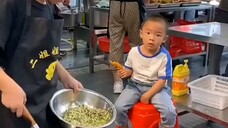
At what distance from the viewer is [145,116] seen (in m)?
1.67

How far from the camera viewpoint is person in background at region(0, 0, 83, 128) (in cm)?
92

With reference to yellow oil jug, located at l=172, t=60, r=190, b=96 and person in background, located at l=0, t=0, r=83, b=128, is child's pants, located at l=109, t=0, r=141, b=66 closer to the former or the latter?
yellow oil jug, located at l=172, t=60, r=190, b=96

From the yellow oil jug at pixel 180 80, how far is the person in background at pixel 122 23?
81 centimetres

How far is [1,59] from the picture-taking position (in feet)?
3.02

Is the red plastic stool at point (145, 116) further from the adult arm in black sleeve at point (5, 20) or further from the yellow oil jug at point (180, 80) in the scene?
the adult arm in black sleeve at point (5, 20)

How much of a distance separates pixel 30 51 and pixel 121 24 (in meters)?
1.89

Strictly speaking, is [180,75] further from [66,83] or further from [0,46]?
[0,46]

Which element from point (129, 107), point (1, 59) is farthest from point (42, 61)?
point (129, 107)

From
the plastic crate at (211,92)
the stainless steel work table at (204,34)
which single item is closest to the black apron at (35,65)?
the stainless steel work table at (204,34)

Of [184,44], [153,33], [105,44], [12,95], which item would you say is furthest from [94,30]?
[12,95]

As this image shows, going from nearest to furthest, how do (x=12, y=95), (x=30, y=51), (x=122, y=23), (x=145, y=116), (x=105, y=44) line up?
(x=12, y=95)
(x=30, y=51)
(x=145, y=116)
(x=122, y=23)
(x=105, y=44)

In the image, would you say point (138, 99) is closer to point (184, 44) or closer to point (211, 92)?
point (211, 92)

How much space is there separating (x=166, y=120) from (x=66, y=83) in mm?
683

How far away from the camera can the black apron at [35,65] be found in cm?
94
